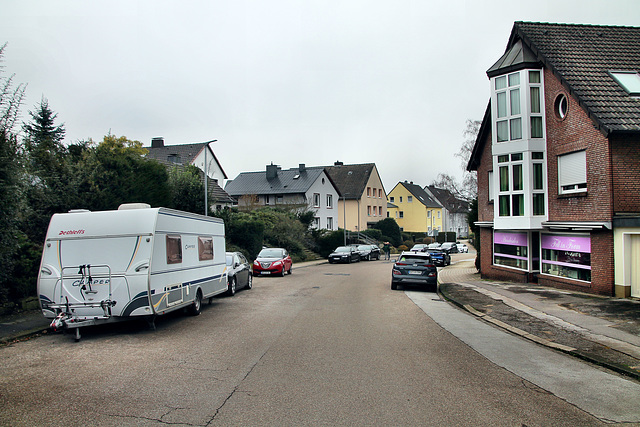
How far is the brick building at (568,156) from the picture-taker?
47.8 feet

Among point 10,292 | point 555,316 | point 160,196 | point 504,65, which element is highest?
point 504,65

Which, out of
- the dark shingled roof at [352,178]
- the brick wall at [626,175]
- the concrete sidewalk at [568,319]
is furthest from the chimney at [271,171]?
the brick wall at [626,175]

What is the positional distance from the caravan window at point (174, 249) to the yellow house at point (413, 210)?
71.9 metres

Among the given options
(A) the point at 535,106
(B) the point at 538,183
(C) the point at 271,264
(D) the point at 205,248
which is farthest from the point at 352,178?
(D) the point at 205,248

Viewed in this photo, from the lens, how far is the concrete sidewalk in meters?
8.20

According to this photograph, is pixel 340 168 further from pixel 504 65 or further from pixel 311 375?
pixel 311 375

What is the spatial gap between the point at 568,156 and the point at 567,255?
340cm

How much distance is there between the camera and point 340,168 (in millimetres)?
69500

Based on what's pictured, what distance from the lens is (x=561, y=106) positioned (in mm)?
17672

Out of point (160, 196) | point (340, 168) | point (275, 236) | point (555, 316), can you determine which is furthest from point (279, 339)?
point (340, 168)

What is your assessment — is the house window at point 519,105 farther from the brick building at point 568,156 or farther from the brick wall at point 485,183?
the brick wall at point 485,183

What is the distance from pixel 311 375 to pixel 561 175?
14.2 m

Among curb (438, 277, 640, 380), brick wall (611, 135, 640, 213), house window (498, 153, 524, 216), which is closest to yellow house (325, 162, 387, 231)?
house window (498, 153, 524, 216)

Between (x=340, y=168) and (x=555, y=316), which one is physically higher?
(x=340, y=168)
